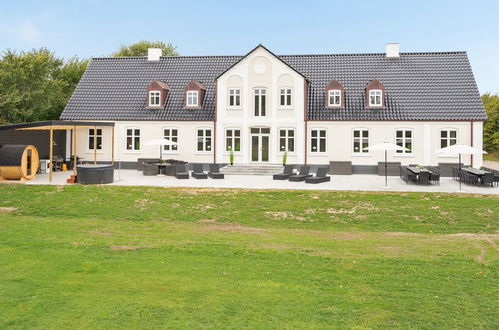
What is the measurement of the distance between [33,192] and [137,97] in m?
14.8

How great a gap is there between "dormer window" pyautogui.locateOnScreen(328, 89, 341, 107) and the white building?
67 mm

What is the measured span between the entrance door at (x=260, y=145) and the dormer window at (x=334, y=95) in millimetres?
4527

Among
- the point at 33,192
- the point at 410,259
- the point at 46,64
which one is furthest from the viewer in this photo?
the point at 46,64

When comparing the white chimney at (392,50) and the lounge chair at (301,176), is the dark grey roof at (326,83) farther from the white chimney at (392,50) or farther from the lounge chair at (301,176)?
the lounge chair at (301,176)

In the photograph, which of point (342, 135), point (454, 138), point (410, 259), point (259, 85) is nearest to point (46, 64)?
point (259, 85)

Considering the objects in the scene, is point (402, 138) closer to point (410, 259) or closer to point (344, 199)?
point (344, 199)

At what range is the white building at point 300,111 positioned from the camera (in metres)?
30.0

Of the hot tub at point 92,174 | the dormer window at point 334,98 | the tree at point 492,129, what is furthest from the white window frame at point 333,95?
the tree at point 492,129

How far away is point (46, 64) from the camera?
39844 mm

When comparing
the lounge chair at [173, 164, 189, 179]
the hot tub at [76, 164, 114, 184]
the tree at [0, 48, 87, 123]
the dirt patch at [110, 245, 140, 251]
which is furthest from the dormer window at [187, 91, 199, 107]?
the dirt patch at [110, 245, 140, 251]

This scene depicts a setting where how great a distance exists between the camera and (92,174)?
22812 millimetres

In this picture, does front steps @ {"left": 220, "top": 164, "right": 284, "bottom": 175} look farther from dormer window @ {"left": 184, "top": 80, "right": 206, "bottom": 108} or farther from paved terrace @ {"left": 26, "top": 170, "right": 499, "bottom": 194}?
dormer window @ {"left": 184, "top": 80, "right": 206, "bottom": 108}

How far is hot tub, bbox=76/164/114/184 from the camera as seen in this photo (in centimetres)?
2277

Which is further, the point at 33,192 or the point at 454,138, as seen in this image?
the point at 454,138
